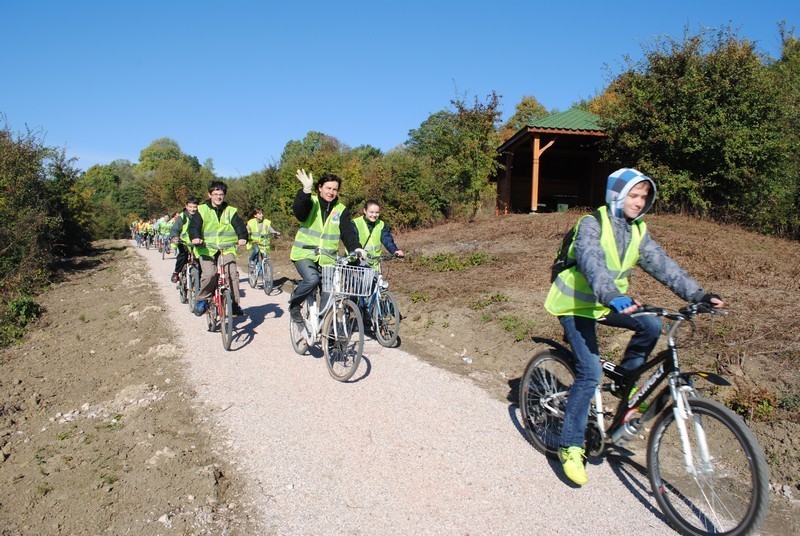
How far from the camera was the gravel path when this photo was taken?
339 cm

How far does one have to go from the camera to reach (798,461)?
4.07m

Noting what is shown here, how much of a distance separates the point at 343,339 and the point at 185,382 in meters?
1.97

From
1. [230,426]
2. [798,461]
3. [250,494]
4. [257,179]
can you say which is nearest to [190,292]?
[230,426]

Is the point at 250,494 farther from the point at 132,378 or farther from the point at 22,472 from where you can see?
the point at 132,378

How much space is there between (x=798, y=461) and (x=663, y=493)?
159 centimetres

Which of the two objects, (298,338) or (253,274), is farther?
(253,274)

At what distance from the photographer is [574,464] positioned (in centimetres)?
370

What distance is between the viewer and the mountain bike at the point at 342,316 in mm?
5938

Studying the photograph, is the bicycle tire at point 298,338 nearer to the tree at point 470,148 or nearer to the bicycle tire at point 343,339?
the bicycle tire at point 343,339

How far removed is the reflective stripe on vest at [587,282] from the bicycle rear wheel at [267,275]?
9.82 meters

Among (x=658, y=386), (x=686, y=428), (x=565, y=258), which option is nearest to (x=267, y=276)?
(x=565, y=258)

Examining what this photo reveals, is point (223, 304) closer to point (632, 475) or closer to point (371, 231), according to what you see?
point (371, 231)

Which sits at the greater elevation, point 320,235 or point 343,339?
point 320,235

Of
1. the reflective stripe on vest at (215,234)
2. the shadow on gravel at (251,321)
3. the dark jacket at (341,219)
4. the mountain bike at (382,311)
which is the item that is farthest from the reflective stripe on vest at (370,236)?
the shadow on gravel at (251,321)
